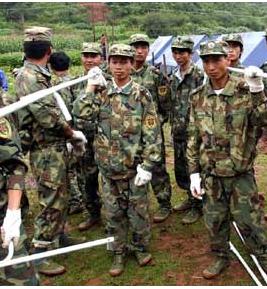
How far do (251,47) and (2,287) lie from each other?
10451 millimetres

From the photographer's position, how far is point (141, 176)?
14.1ft

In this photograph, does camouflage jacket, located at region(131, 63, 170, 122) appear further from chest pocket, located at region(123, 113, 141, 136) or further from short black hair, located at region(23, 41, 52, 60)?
short black hair, located at region(23, 41, 52, 60)

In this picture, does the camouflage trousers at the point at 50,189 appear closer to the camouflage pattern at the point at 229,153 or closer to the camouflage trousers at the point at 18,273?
the camouflage pattern at the point at 229,153

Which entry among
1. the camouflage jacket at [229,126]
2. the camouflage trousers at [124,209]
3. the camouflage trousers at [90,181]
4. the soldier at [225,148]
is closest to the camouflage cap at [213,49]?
the soldier at [225,148]

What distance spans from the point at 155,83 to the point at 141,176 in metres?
1.63

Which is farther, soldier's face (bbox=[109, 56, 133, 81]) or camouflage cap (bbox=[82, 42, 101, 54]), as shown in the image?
camouflage cap (bbox=[82, 42, 101, 54])

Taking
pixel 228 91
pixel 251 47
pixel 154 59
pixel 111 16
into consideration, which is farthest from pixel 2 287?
pixel 111 16

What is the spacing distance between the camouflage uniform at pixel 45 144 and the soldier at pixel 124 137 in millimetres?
300

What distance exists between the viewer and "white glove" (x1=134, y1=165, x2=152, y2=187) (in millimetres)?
4309

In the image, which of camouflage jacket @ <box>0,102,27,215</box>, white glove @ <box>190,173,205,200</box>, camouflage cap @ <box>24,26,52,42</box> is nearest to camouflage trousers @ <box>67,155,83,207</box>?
camouflage cap @ <box>24,26,52,42</box>

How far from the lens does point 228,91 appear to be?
13.0 feet

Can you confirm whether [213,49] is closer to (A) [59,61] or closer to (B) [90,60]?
(B) [90,60]

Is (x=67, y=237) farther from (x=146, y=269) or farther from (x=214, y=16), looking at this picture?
(x=214, y=16)

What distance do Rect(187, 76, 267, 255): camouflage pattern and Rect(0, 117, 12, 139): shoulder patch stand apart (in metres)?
Result: 1.67
